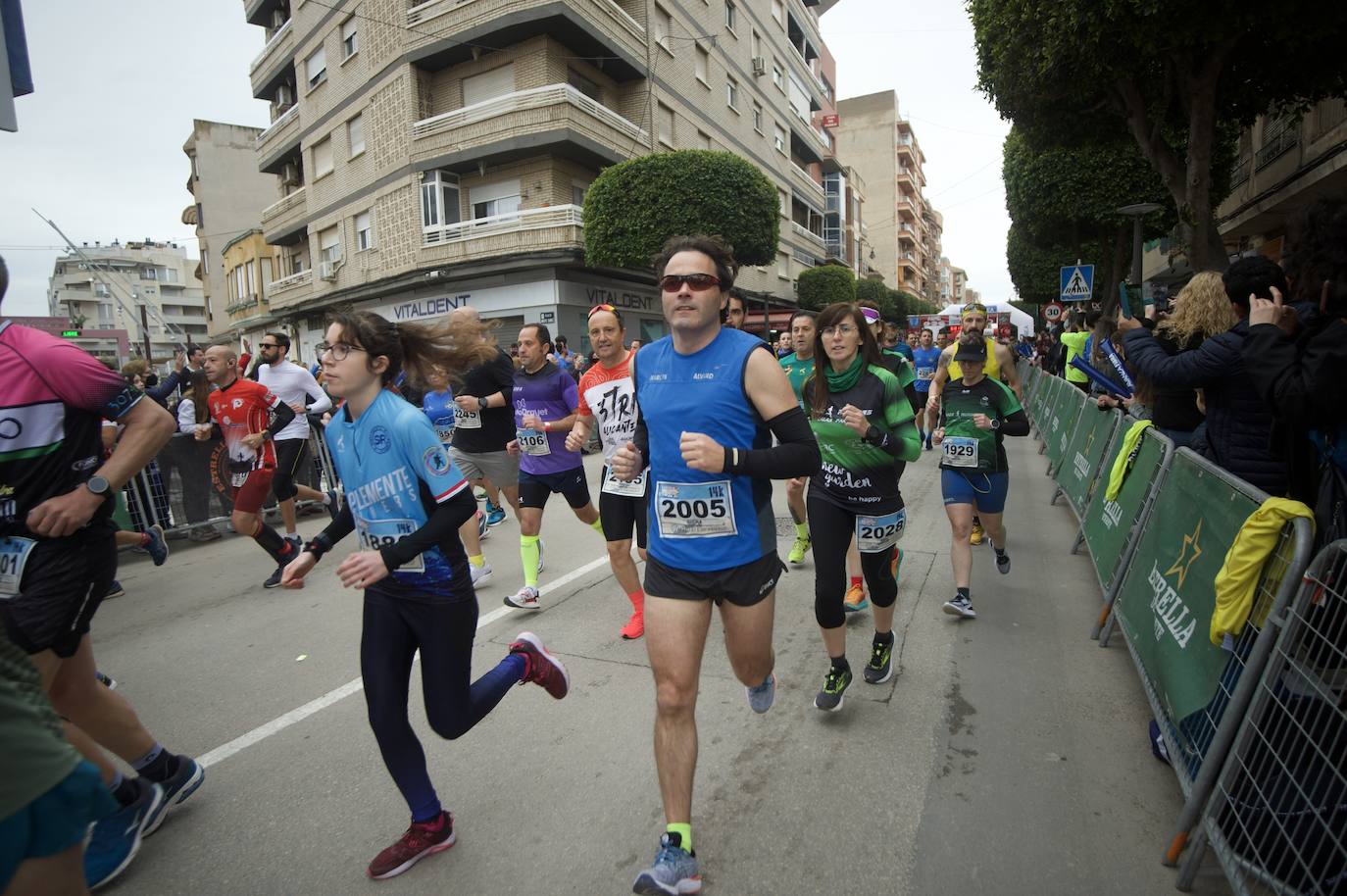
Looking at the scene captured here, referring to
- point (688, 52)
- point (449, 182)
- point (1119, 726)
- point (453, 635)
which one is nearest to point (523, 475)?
point (453, 635)

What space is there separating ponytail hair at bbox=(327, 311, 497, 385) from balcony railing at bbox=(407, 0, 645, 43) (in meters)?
21.1

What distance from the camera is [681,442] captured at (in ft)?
7.65

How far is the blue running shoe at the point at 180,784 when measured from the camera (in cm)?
278

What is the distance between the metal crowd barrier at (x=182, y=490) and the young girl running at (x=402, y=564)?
5592mm

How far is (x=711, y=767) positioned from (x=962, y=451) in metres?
2.88

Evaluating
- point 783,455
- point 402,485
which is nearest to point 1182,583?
point 783,455

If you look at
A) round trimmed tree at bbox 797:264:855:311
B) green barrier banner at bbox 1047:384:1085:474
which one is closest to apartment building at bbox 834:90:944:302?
round trimmed tree at bbox 797:264:855:311

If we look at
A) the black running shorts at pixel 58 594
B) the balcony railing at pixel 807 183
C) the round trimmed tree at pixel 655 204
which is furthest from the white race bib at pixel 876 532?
the balcony railing at pixel 807 183

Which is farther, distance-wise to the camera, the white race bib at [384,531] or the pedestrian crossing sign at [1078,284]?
the pedestrian crossing sign at [1078,284]

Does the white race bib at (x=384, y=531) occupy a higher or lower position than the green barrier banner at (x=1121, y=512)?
higher

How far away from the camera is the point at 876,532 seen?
3.64 m

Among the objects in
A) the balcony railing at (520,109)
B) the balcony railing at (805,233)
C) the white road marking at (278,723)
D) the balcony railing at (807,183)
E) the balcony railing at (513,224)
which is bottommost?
the white road marking at (278,723)

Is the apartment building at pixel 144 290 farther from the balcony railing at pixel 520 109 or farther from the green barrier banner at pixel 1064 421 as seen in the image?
the green barrier banner at pixel 1064 421

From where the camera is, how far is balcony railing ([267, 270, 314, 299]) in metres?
28.0
